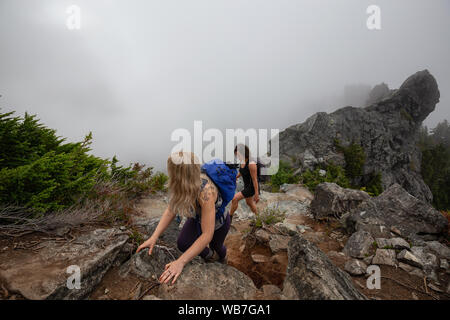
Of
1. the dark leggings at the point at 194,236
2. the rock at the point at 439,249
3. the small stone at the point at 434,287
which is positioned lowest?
the small stone at the point at 434,287

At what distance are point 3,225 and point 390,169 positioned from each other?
26901 millimetres

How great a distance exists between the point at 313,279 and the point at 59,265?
9.54 ft

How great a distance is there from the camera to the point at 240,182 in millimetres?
10781

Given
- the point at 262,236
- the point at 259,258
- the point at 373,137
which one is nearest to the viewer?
the point at 259,258

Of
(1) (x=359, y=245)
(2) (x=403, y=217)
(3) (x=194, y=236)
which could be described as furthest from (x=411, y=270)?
(3) (x=194, y=236)

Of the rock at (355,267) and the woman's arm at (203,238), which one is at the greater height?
the woman's arm at (203,238)

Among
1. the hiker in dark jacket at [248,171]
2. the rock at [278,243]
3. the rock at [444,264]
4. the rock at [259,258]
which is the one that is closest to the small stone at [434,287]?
the rock at [444,264]

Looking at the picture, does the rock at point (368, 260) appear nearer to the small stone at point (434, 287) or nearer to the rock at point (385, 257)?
the rock at point (385, 257)

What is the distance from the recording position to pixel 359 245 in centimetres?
360

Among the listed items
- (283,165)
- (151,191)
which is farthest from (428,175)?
(151,191)

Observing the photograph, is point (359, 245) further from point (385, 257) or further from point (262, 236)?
point (262, 236)

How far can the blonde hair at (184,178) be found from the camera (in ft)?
6.44

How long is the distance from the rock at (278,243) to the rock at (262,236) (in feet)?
0.48
